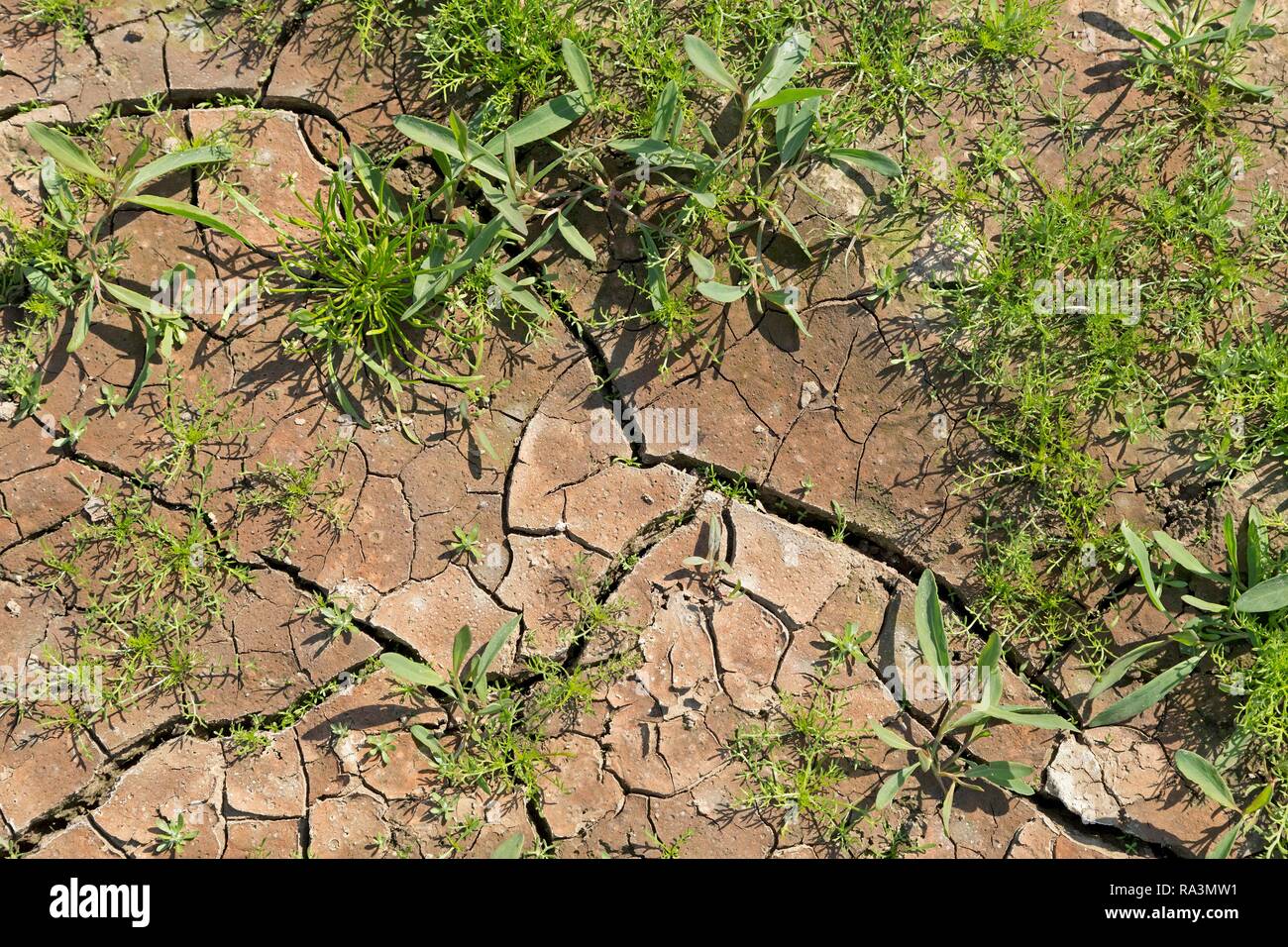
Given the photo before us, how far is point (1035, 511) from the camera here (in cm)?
314

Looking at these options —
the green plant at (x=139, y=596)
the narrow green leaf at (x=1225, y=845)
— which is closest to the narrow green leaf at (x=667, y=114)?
the green plant at (x=139, y=596)

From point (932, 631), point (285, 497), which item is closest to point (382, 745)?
point (285, 497)

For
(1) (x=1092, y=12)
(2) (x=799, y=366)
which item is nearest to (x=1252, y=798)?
(2) (x=799, y=366)

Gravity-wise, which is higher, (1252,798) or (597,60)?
(597,60)

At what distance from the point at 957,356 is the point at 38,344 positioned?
9.17ft

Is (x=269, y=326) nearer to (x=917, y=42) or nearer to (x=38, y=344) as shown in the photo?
(x=38, y=344)

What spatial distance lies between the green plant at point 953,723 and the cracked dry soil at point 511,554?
2.2 inches

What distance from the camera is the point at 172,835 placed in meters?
2.91

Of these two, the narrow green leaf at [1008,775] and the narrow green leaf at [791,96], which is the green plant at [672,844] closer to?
the narrow green leaf at [1008,775]

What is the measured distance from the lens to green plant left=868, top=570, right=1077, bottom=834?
9.70 ft

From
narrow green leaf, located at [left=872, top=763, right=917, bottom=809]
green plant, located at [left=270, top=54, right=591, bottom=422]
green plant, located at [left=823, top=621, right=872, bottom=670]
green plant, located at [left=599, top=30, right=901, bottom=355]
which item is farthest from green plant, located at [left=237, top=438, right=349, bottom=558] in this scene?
narrow green leaf, located at [left=872, top=763, right=917, bottom=809]

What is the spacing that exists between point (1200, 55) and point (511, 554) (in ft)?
8.81

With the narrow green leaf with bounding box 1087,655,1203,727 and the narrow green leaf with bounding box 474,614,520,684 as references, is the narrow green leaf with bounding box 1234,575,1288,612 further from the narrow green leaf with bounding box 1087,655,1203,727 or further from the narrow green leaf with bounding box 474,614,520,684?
the narrow green leaf with bounding box 474,614,520,684

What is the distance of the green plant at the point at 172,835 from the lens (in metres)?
2.91
